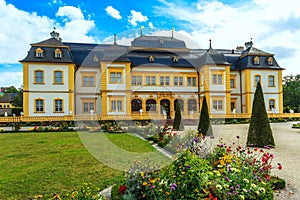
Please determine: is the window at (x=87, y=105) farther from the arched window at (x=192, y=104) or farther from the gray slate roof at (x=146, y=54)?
the arched window at (x=192, y=104)

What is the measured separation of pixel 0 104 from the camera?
65750mm

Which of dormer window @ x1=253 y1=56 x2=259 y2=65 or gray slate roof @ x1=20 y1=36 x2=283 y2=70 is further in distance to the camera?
dormer window @ x1=253 y1=56 x2=259 y2=65

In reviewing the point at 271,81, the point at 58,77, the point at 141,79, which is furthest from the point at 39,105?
the point at 271,81

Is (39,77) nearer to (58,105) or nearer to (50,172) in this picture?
(58,105)

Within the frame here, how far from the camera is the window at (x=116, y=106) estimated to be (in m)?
23.6

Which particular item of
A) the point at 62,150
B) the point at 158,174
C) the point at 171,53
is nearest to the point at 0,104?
the point at 171,53

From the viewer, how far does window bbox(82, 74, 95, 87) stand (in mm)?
25469

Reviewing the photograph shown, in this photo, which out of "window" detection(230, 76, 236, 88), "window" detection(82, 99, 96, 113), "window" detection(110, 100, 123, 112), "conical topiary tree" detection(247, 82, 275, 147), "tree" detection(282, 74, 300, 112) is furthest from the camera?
"tree" detection(282, 74, 300, 112)

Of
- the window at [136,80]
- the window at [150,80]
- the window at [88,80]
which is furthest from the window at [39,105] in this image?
the window at [150,80]

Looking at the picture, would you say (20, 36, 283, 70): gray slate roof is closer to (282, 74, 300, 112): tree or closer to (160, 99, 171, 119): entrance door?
(160, 99, 171, 119): entrance door

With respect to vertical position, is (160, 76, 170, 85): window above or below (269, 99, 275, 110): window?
above

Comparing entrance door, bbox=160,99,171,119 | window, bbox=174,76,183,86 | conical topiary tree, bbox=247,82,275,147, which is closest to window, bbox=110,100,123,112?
entrance door, bbox=160,99,171,119

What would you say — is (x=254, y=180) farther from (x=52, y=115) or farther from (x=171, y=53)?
(x=171, y=53)

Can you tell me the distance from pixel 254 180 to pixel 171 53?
87.9 feet
